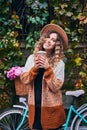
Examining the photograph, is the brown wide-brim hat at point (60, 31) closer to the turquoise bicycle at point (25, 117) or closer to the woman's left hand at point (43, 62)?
the woman's left hand at point (43, 62)

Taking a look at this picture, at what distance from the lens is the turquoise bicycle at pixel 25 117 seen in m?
6.33

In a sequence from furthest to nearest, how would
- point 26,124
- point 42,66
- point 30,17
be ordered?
point 30,17 < point 26,124 < point 42,66

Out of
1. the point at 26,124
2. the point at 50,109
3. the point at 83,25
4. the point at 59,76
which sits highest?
the point at 83,25

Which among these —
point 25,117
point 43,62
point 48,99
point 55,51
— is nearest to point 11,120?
point 25,117

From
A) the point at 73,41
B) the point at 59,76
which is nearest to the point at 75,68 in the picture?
the point at 73,41

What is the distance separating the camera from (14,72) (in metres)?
6.84

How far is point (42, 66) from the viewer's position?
5152 millimetres

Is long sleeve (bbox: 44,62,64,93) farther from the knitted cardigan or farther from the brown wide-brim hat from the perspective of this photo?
the brown wide-brim hat

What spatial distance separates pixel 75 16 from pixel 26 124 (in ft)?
7.80

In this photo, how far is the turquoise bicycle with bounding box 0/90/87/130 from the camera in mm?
6328

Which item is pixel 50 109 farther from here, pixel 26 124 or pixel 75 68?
pixel 75 68

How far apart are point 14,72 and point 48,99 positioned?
5.58 feet

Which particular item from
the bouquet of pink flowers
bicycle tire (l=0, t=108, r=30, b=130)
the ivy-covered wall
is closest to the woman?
bicycle tire (l=0, t=108, r=30, b=130)

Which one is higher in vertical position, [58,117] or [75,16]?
[75,16]
